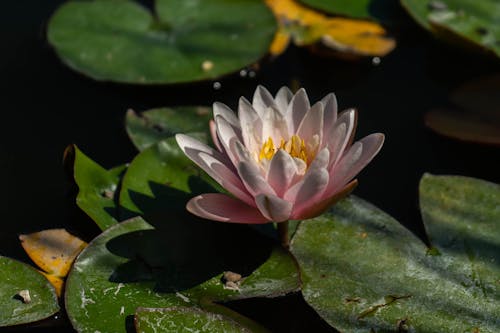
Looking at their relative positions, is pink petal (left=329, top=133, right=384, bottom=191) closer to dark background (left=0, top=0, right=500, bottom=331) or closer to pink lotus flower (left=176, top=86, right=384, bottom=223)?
pink lotus flower (left=176, top=86, right=384, bottom=223)

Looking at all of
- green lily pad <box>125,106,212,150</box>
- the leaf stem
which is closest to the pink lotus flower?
the leaf stem

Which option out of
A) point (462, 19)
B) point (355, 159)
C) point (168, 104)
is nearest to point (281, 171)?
point (355, 159)

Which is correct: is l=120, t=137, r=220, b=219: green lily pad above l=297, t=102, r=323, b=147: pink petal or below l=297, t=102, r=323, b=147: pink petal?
below

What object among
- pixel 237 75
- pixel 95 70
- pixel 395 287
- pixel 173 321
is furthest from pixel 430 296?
pixel 95 70

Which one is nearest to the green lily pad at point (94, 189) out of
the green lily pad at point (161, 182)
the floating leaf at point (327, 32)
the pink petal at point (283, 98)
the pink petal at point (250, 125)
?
the green lily pad at point (161, 182)

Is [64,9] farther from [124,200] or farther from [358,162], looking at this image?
[358,162]
